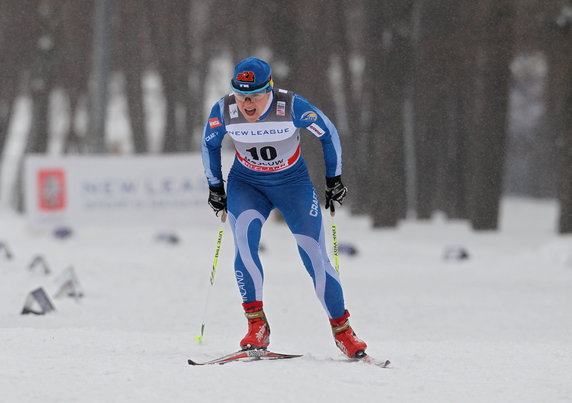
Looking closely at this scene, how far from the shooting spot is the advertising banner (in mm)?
18047

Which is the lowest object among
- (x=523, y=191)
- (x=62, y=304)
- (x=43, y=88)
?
(x=523, y=191)

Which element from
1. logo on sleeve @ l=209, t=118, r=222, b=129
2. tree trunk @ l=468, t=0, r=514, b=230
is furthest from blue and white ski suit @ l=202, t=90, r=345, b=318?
tree trunk @ l=468, t=0, r=514, b=230

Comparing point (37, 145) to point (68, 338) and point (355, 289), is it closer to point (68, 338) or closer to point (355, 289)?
point (355, 289)

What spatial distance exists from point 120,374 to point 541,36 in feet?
65.5

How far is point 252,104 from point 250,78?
0.64ft

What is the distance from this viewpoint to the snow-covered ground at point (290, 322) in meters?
5.09

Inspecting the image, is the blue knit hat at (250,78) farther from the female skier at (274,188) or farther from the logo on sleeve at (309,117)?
the logo on sleeve at (309,117)

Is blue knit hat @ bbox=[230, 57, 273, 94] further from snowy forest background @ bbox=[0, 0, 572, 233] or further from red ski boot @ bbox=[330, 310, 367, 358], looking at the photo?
snowy forest background @ bbox=[0, 0, 572, 233]

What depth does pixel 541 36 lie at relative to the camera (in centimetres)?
2306

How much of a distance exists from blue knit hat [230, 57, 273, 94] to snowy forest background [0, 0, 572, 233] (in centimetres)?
1280

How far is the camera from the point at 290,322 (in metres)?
9.25

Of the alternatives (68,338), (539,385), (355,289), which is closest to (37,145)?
(355,289)

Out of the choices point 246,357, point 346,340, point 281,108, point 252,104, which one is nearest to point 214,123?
point 252,104

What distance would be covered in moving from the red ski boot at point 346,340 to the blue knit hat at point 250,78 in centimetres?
170
